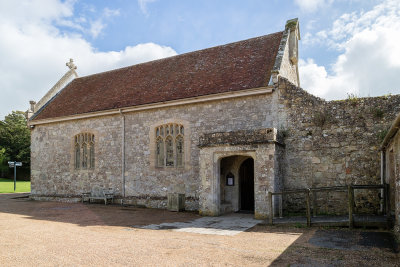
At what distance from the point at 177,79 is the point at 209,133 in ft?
17.9

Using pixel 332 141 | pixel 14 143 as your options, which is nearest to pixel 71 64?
pixel 332 141

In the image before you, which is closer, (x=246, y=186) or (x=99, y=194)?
(x=246, y=186)

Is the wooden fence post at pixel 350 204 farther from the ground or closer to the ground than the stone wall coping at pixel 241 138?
closer to the ground

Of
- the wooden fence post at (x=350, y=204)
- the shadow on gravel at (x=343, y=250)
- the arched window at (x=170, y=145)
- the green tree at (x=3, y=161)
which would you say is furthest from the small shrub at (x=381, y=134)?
the green tree at (x=3, y=161)

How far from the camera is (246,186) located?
1378 cm

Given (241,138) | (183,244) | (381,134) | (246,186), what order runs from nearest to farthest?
(183,244) → (381,134) → (241,138) → (246,186)

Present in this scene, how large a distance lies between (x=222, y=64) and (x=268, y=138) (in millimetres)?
6432

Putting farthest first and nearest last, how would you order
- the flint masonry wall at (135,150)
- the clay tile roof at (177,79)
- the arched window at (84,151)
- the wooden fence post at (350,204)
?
the arched window at (84,151), the clay tile roof at (177,79), the flint masonry wall at (135,150), the wooden fence post at (350,204)

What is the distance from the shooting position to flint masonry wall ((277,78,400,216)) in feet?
36.7

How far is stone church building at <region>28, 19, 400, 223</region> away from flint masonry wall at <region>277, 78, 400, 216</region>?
0.12ft

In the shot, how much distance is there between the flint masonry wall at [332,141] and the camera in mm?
11188

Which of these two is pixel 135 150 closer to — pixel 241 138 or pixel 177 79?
pixel 177 79

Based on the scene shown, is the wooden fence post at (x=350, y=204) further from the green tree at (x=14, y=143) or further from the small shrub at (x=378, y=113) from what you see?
the green tree at (x=14, y=143)

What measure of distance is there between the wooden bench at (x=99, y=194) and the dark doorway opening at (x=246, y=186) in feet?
22.5
